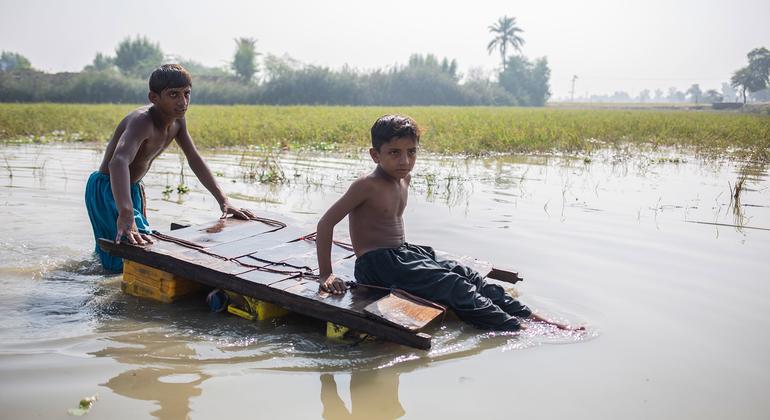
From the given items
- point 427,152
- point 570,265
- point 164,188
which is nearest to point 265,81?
point 427,152

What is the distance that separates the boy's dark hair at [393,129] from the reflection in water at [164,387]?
1352mm

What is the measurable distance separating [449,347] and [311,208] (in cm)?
343

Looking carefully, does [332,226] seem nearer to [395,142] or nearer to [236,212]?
[395,142]

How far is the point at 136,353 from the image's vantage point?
273cm

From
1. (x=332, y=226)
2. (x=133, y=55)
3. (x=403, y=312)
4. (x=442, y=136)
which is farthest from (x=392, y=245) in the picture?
(x=133, y=55)

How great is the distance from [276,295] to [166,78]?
1616mm

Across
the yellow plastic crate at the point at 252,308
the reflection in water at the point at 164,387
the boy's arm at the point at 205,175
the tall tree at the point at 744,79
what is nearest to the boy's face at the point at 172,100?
the boy's arm at the point at 205,175

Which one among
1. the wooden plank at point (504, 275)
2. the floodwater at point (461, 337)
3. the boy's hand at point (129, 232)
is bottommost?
the floodwater at point (461, 337)

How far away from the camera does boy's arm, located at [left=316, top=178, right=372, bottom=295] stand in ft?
9.67

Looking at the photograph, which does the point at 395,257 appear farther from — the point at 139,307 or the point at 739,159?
the point at 739,159

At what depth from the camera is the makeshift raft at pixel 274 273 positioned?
8.84ft

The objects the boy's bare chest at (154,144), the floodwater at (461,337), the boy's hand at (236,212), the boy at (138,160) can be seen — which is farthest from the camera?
the boy's hand at (236,212)

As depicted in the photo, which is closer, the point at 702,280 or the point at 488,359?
the point at 488,359

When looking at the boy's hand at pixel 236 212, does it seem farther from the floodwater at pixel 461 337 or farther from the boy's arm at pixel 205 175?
the floodwater at pixel 461 337
